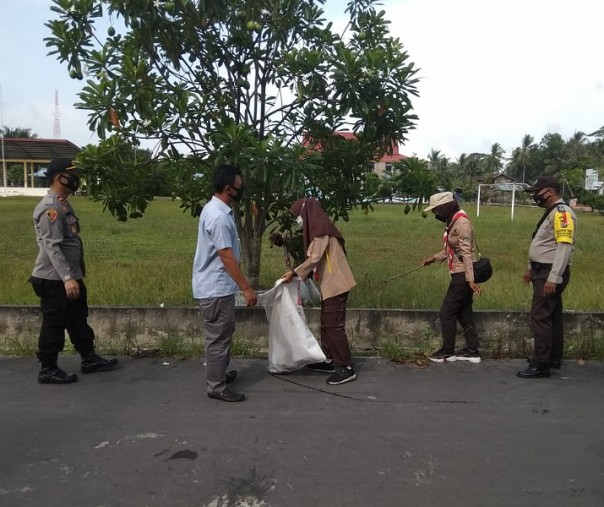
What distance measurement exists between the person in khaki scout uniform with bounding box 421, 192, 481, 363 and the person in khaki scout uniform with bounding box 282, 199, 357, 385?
39.1 inches

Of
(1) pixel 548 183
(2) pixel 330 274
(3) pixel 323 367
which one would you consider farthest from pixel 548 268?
(3) pixel 323 367

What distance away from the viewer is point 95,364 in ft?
15.1

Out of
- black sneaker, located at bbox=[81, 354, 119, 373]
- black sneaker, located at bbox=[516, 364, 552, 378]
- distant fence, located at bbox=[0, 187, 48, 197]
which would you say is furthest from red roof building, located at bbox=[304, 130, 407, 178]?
distant fence, located at bbox=[0, 187, 48, 197]

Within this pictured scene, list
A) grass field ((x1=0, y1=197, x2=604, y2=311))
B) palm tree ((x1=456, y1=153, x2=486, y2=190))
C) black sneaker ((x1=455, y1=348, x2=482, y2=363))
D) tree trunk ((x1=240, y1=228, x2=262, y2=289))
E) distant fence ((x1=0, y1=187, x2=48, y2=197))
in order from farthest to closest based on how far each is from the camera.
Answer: palm tree ((x1=456, y1=153, x2=486, y2=190))
distant fence ((x1=0, y1=187, x2=48, y2=197))
grass field ((x1=0, y1=197, x2=604, y2=311))
tree trunk ((x1=240, y1=228, x2=262, y2=289))
black sneaker ((x1=455, y1=348, x2=482, y2=363))

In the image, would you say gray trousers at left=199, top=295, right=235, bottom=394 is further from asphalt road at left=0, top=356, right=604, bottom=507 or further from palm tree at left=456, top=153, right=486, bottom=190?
palm tree at left=456, top=153, right=486, bottom=190

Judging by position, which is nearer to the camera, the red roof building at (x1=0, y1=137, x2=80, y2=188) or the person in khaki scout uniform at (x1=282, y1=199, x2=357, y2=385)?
the person in khaki scout uniform at (x1=282, y1=199, x2=357, y2=385)

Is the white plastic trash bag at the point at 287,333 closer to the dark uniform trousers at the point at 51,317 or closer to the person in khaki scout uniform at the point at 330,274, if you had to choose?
the person in khaki scout uniform at the point at 330,274

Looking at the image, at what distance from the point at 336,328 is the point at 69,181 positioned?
95.8 inches

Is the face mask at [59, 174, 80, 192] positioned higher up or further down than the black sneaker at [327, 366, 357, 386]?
higher up

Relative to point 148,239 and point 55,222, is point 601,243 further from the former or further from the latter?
point 55,222

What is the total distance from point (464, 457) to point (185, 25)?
421 cm

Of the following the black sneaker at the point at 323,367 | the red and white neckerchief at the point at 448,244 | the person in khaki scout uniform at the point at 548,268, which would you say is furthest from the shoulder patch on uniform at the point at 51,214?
the person in khaki scout uniform at the point at 548,268

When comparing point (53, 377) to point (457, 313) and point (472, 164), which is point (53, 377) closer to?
point (457, 313)

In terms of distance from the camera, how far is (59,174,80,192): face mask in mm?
4395
